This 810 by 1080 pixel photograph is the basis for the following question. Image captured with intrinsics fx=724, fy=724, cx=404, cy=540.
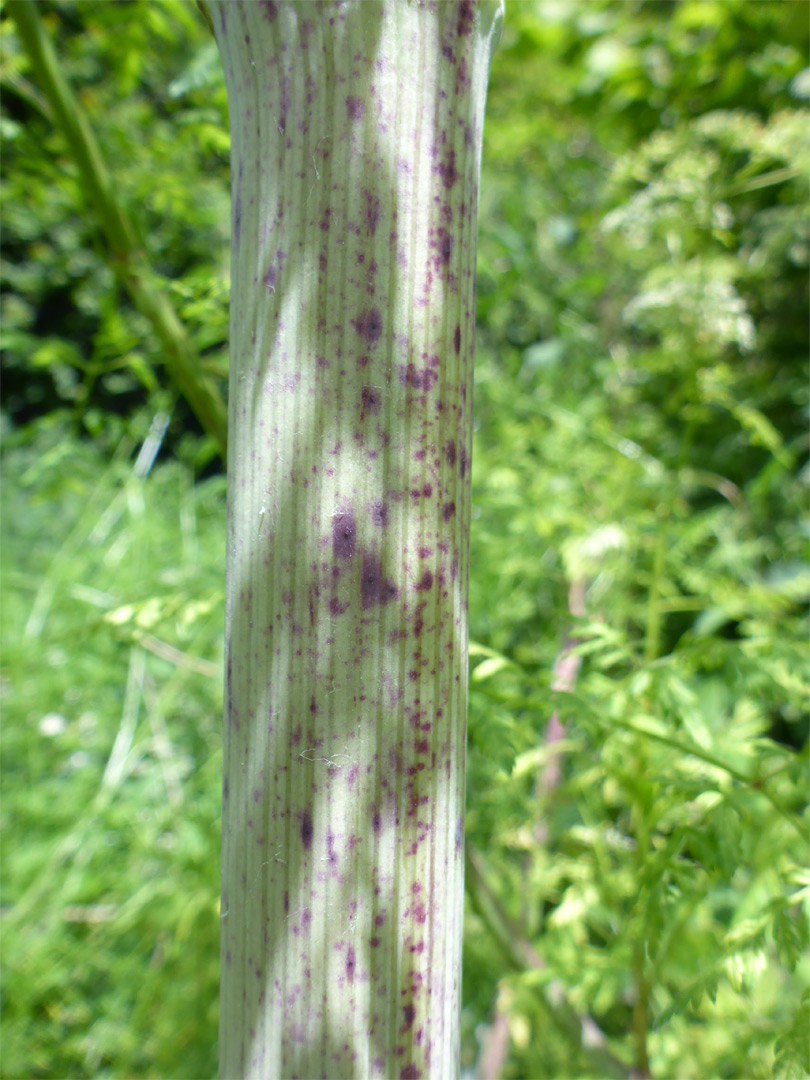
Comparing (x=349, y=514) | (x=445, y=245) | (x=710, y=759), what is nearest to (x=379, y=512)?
(x=349, y=514)

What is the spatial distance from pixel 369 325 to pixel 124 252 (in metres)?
0.62

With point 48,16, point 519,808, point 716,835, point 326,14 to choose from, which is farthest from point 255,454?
point 48,16

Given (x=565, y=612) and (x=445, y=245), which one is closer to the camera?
(x=445, y=245)

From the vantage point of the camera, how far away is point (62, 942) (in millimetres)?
1844

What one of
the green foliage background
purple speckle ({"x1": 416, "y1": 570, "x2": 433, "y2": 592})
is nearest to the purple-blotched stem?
purple speckle ({"x1": 416, "y1": 570, "x2": 433, "y2": 592})

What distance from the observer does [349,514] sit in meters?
0.40

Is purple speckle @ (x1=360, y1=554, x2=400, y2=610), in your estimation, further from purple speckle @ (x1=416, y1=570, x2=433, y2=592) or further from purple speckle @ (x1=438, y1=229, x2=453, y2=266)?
purple speckle @ (x1=438, y1=229, x2=453, y2=266)

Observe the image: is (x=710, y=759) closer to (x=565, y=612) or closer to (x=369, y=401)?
(x=565, y=612)

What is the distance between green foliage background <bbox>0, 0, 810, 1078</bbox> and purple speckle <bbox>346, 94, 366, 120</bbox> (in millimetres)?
379

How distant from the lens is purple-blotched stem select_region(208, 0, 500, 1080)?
1.29 ft

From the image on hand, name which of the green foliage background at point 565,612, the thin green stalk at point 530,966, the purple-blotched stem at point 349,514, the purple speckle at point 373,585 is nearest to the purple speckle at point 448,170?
the purple-blotched stem at point 349,514

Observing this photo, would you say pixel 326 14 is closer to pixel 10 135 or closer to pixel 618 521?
pixel 10 135

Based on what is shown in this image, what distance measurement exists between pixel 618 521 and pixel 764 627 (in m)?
0.46

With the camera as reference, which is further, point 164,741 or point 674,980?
point 164,741
